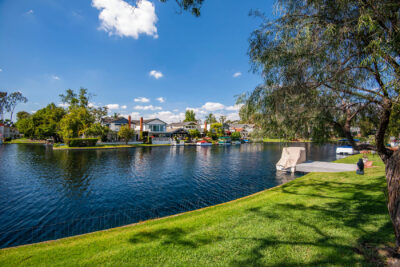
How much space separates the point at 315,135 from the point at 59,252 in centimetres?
848

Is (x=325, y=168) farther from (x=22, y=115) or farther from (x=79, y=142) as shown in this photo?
(x=22, y=115)

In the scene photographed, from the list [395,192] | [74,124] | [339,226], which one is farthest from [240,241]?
[74,124]

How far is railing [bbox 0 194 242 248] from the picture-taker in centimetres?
681

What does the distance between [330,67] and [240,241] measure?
17.8 ft

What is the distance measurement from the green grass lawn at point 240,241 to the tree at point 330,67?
1.30m

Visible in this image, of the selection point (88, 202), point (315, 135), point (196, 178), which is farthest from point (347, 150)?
point (88, 202)

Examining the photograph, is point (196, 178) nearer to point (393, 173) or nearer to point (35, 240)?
point (35, 240)

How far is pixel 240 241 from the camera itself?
4.81 meters

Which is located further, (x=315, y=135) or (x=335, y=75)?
(x=315, y=135)

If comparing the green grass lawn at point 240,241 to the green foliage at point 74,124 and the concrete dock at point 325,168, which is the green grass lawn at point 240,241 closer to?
the concrete dock at point 325,168

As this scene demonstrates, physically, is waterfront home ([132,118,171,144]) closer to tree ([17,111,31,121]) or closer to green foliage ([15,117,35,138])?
green foliage ([15,117,35,138])

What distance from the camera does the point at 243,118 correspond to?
811 cm

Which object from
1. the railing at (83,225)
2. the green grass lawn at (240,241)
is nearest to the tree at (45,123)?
the railing at (83,225)

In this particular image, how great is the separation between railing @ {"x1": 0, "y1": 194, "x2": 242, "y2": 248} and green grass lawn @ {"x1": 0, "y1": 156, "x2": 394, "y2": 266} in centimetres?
155
